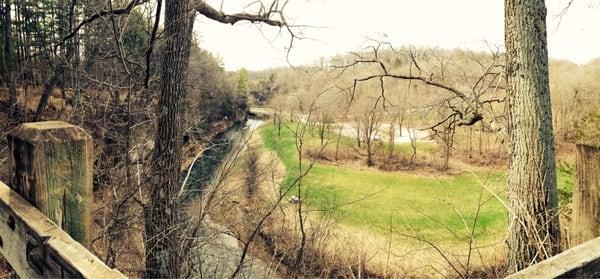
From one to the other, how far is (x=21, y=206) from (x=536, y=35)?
315 cm

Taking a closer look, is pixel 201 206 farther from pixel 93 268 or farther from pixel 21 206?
pixel 93 268

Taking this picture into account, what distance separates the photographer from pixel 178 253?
4.21 m

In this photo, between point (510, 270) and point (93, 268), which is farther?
point (510, 270)

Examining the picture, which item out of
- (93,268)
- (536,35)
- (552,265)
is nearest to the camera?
(93,268)

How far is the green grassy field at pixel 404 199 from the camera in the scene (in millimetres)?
14798

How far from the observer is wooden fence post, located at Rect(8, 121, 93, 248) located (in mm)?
1095

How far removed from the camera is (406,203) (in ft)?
59.8

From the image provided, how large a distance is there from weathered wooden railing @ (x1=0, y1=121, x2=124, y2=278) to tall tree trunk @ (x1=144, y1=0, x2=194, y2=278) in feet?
10.1

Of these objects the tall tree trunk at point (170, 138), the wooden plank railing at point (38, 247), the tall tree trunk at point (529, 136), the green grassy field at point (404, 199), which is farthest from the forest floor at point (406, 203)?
the wooden plank railing at point (38, 247)

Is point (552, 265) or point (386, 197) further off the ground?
point (552, 265)

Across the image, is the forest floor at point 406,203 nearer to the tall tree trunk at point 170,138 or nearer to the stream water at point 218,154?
the stream water at point 218,154

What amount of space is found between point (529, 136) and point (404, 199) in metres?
16.6

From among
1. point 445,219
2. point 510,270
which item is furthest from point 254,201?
point 445,219

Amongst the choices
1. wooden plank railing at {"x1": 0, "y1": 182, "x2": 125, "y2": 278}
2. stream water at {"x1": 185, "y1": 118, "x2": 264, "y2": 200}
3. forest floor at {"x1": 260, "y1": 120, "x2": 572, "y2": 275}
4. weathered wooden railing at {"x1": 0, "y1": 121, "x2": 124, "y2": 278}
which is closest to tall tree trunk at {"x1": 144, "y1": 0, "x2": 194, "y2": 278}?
stream water at {"x1": 185, "y1": 118, "x2": 264, "y2": 200}
